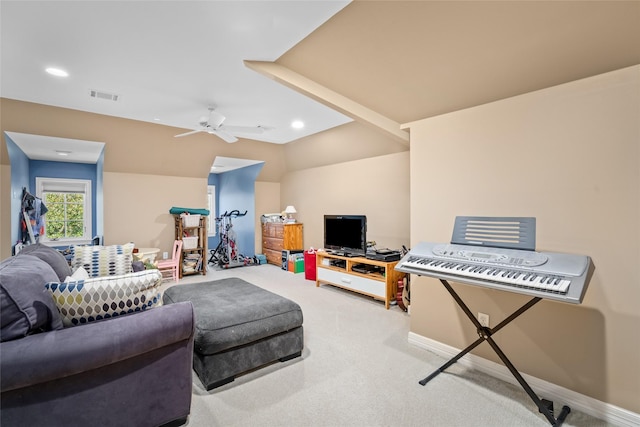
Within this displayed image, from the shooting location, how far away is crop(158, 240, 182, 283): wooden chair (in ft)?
17.6

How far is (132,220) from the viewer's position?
548 centimetres

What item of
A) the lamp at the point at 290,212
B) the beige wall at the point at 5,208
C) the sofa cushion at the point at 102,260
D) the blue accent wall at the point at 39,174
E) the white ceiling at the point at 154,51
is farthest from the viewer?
the lamp at the point at 290,212

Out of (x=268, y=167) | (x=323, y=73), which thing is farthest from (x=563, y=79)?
(x=268, y=167)

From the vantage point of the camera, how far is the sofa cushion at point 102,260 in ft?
11.5

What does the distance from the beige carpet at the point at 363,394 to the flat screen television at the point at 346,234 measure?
1.60 meters

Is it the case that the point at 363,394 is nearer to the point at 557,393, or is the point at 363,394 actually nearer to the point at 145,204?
the point at 557,393

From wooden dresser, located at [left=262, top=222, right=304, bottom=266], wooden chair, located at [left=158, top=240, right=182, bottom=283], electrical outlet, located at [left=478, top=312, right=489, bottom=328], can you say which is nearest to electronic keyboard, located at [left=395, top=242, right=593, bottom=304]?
electrical outlet, located at [left=478, top=312, right=489, bottom=328]

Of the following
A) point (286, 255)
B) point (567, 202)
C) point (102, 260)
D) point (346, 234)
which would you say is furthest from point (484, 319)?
point (286, 255)

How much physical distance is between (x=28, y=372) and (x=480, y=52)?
9.91 ft

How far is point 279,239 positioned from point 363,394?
4.68 metres

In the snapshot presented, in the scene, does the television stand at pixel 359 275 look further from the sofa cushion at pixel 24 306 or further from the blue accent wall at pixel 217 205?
the blue accent wall at pixel 217 205

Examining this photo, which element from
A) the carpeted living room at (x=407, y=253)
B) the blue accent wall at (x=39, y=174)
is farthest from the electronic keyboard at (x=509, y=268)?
the blue accent wall at (x=39, y=174)

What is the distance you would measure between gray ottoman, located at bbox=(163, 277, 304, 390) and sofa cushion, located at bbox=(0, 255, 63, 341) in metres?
0.88

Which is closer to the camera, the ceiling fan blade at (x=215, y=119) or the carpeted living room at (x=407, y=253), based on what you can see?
the carpeted living room at (x=407, y=253)
